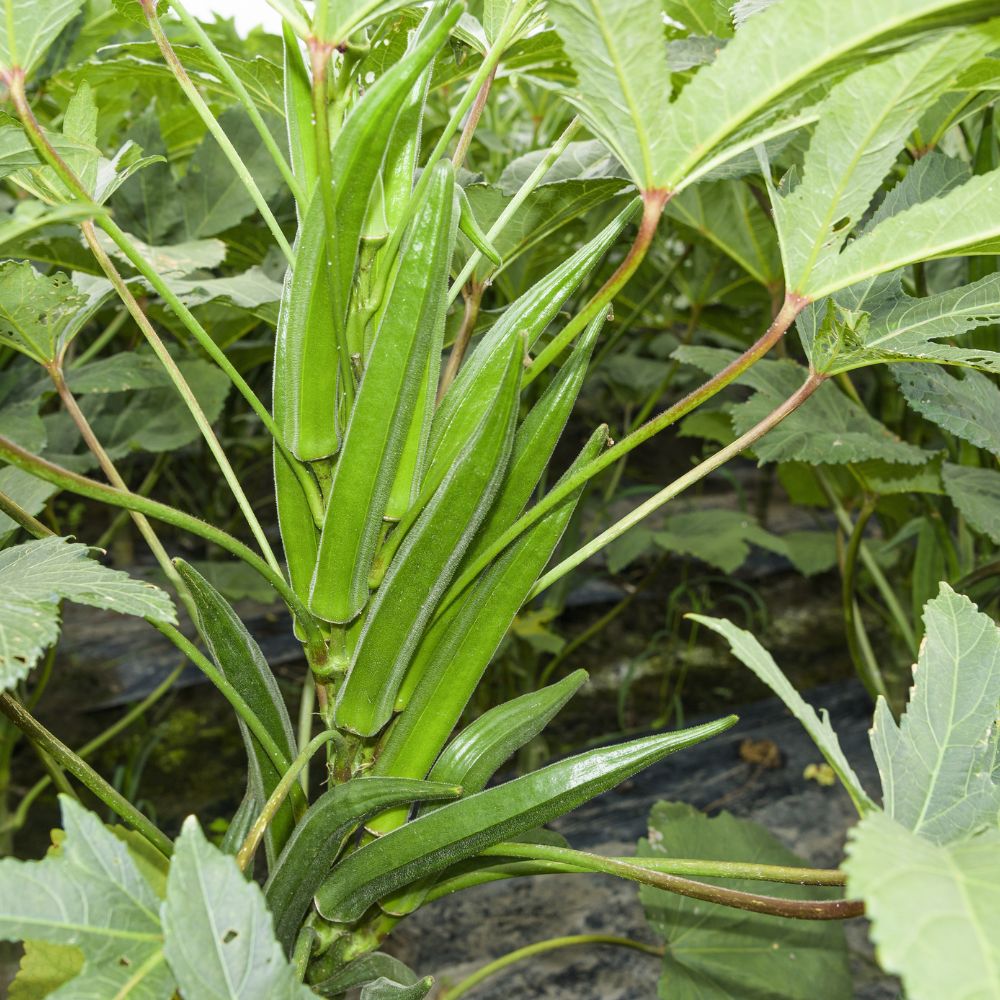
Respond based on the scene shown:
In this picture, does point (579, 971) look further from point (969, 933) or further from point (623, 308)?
point (623, 308)

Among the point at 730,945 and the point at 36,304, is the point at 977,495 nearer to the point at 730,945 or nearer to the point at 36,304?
the point at 730,945

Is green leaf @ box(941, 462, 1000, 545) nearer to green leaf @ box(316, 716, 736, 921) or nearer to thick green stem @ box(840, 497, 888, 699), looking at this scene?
thick green stem @ box(840, 497, 888, 699)

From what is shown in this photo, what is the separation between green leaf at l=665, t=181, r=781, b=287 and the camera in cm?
112

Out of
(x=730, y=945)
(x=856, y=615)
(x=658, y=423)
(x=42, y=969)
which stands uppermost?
(x=658, y=423)

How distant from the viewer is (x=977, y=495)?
36.2 inches

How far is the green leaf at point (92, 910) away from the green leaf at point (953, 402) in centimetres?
61

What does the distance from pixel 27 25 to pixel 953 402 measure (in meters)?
0.69

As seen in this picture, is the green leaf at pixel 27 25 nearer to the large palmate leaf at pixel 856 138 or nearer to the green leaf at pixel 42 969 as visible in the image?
the large palmate leaf at pixel 856 138

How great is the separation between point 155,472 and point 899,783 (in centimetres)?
115

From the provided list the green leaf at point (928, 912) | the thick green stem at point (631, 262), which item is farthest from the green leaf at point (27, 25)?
the green leaf at point (928, 912)

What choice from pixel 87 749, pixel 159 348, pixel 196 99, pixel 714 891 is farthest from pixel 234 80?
pixel 87 749

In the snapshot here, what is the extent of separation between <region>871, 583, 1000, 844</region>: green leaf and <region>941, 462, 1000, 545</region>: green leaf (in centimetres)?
42

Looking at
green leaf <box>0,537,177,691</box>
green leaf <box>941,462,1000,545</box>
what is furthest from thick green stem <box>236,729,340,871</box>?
green leaf <box>941,462,1000,545</box>

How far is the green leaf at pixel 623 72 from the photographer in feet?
1.24
